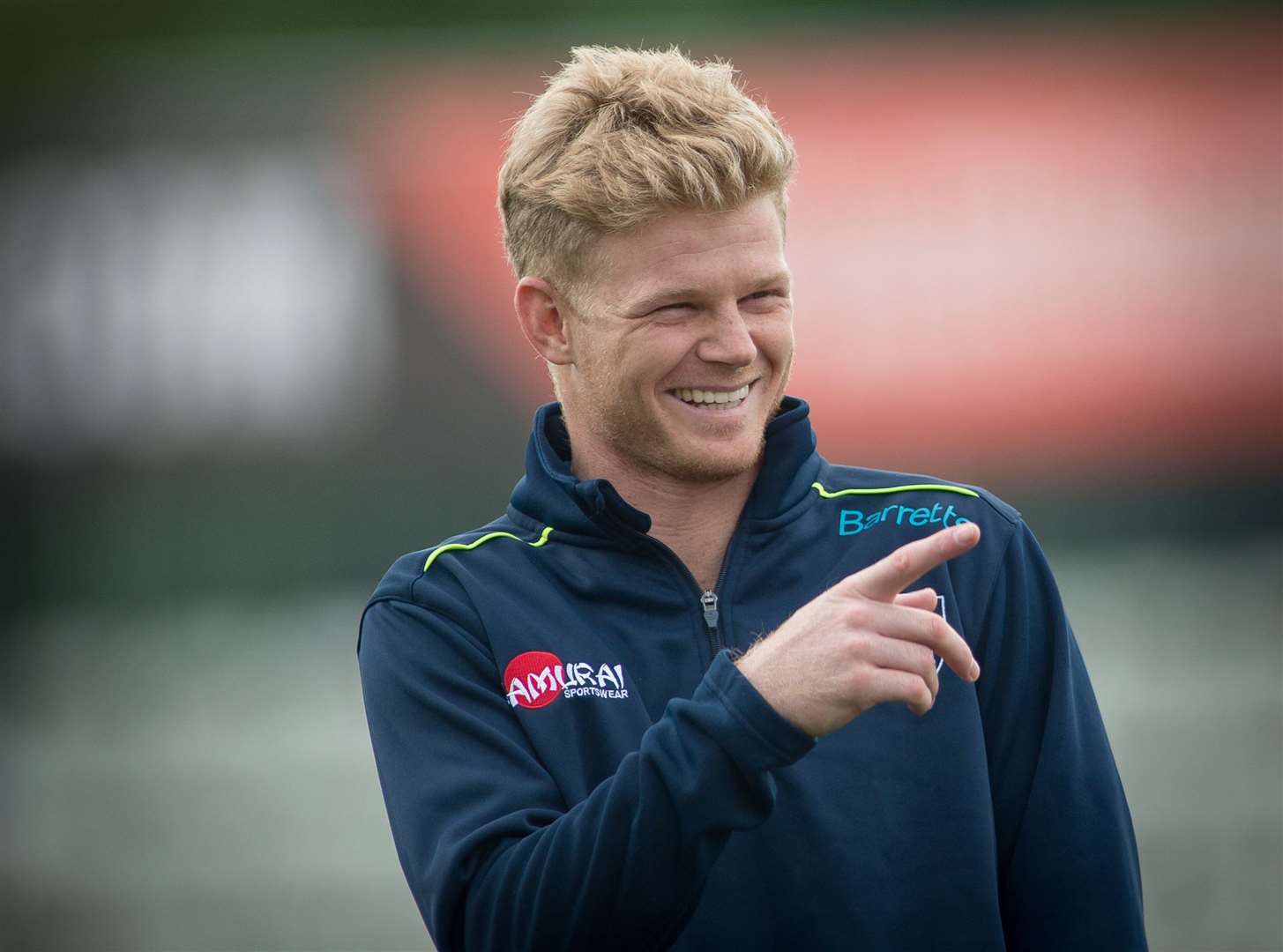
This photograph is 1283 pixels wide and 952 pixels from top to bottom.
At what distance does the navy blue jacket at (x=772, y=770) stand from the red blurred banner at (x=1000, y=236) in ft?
12.2

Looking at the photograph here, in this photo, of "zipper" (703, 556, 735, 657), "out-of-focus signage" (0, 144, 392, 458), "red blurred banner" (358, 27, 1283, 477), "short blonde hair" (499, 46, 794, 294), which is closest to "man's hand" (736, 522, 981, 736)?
"zipper" (703, 556, 735, 657)

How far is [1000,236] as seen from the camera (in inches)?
221

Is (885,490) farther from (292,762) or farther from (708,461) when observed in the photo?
(292,762)

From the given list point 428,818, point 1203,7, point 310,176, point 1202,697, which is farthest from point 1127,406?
point 428,818

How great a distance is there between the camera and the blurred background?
5500mm

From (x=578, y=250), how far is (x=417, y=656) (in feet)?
1.54

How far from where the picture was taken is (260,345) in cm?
579

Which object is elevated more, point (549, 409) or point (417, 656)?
point (549, 409)

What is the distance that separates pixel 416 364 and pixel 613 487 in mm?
4084

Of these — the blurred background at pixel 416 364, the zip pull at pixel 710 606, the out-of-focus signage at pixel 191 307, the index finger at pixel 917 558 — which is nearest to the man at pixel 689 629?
the zip pull at pixel 710 606

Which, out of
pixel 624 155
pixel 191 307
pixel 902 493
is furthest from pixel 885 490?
pixel 191 307

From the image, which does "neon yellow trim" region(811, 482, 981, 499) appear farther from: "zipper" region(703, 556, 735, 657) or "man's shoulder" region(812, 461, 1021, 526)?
"zipper" region(703, 556, 735, 657)

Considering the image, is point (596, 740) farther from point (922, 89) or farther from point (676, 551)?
point (922, 89)

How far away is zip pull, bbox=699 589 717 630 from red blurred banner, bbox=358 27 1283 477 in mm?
3772
